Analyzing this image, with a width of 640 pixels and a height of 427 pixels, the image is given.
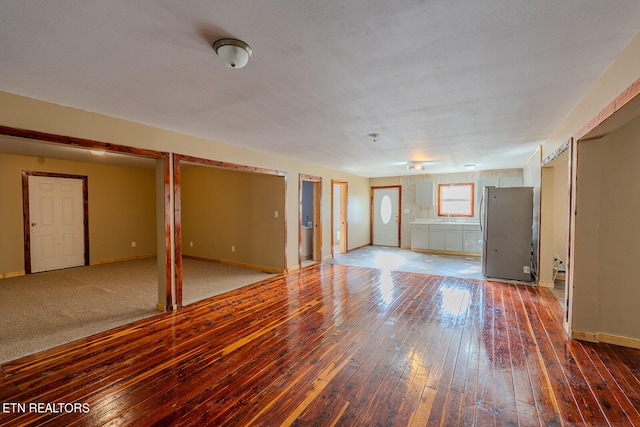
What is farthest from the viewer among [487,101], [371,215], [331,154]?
[371,215]

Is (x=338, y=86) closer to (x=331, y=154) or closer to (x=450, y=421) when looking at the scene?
(x=450, y=421)

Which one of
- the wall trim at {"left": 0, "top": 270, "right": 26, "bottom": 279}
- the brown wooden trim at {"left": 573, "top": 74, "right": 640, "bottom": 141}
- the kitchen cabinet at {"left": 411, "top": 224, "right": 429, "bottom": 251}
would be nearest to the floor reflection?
the kitchen cabinet at {"left": 411, "top": 224, "right": 429, "bottom": 251}

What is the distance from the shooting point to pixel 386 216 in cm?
959

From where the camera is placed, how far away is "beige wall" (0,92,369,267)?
2.60 metres

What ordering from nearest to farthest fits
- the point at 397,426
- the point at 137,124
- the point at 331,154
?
1. the point at 397,426
2. the point at 137,124
3. the point at 331,154

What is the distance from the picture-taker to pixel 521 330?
311 cm

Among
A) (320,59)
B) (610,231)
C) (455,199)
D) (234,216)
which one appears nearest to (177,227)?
(234,216)

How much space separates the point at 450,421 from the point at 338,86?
8.39 feet

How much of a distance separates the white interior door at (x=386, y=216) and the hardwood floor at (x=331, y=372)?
18.6ft

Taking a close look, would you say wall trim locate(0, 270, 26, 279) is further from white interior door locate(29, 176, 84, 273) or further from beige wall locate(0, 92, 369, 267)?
beige wall locate(0, 92, 369, 267)

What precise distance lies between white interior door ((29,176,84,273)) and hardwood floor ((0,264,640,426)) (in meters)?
4.34

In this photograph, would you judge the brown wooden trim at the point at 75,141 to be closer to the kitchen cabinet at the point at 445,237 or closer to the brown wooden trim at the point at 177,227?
the brown wooden trim at the point at 177,227

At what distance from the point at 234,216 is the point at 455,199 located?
21.1ft

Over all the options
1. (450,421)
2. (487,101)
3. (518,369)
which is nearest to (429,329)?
(518,369)
